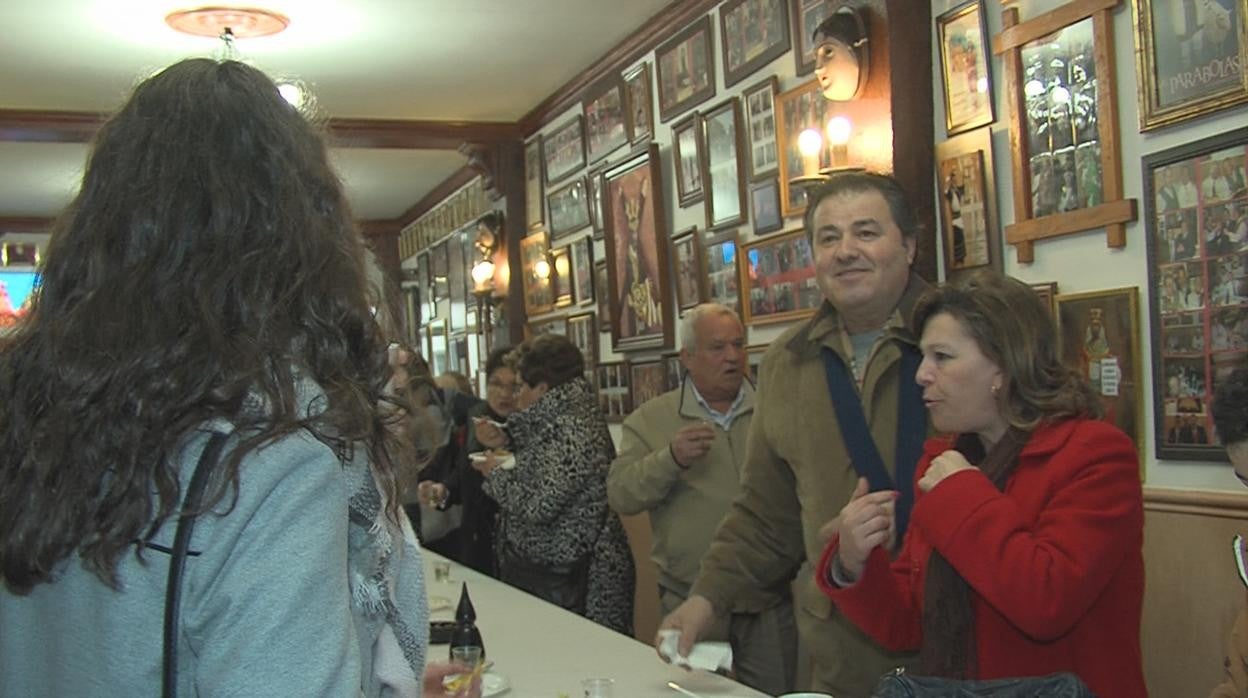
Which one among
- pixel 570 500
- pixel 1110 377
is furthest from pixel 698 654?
pixel 570 500

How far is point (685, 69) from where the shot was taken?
6750mm

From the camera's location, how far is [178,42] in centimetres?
712

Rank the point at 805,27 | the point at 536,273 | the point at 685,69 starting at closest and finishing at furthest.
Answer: the point at 805,27 → the point at 685,69 → the point at 536,273

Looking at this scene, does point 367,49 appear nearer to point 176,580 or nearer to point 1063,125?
point 1063,125

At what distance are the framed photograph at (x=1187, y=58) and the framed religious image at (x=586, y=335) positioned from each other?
192 inches

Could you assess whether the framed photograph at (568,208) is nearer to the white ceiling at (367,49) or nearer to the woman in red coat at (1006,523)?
the white ceiling at (367,49)

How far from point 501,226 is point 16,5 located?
4.02 m

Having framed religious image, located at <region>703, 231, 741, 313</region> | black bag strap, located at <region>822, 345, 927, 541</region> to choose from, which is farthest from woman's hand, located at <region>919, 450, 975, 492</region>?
framed religious image, located at <region>703, 231, 741, 313</region>

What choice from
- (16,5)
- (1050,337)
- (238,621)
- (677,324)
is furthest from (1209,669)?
(16,5)

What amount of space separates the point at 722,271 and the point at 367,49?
2.38 meters

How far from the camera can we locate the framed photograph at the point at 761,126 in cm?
588

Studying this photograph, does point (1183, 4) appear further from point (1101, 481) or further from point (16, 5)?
point (16, 5)

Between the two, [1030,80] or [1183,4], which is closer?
[1183,4]

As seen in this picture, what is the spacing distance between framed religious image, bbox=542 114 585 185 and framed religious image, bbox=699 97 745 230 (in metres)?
1.90
